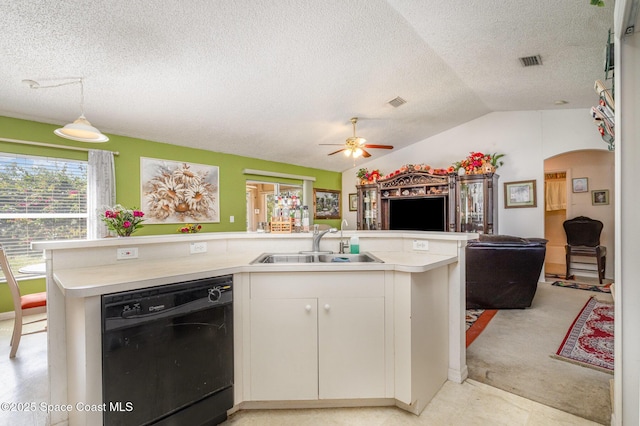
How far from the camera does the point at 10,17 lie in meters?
2.05

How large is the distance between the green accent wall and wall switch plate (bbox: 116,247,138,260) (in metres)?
2.73

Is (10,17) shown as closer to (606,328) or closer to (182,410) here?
(182,410)

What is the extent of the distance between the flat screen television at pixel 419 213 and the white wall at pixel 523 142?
3.36ft

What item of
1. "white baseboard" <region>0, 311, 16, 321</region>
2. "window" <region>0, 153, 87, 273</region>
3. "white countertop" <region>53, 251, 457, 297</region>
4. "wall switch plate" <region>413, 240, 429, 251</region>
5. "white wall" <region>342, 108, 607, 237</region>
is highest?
"white wall" <region>342, 108, 607, 237</region>

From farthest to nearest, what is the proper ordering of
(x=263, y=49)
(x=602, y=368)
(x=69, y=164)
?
1. (x=69, y=164)
2. (x=263, y=49)
3. (x=602, y=368)

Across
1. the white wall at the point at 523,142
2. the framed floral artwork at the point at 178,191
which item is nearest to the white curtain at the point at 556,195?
the white wall at the point at 523,142

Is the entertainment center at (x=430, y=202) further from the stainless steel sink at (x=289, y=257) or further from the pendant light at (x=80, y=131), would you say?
the pendant light at (x=80, y=131)

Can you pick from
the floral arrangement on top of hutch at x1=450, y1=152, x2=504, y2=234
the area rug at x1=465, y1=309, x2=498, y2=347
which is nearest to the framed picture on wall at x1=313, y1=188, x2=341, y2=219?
the floral arrangement on top of hutch at x1=450, y1=152, x2=504, y2=234

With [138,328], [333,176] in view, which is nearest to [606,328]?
[138,328]

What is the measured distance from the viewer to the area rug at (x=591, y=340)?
2.35m

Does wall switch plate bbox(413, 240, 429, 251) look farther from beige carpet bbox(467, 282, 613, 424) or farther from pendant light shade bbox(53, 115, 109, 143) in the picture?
pendant light shade bbox(53, 115, 109, 143)

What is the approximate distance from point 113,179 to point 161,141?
93 cm

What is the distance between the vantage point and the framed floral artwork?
4.40 m

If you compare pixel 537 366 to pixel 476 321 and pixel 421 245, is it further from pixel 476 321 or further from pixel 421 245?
pixel 421 245
